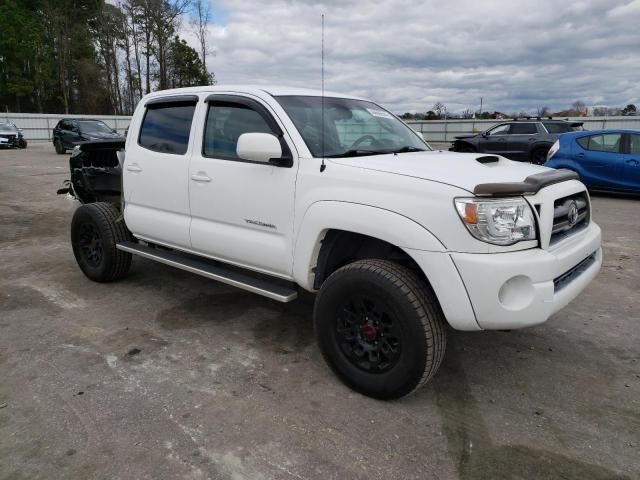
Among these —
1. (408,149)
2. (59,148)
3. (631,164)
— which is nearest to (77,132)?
(59,148)

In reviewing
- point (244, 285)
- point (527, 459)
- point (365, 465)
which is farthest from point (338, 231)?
point (527, 459)

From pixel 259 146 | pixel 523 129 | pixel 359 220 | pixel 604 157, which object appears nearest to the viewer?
pixel 359 220

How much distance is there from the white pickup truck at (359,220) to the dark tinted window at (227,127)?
0.01 metres

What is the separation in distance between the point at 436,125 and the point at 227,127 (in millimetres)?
29568

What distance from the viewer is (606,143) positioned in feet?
35.1

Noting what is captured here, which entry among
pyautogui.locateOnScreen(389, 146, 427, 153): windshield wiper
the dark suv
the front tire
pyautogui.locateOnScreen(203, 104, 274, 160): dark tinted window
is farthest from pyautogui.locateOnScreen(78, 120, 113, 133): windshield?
the front tire

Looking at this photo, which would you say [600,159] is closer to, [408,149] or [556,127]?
[556,127]

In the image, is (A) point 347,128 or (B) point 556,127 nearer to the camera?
(A) point 347,128

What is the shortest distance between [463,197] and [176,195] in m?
2.47

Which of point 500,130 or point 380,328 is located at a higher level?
point 500,130

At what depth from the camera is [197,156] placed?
399 centimetres

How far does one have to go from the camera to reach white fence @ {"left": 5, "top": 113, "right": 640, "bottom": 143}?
25.4 metres

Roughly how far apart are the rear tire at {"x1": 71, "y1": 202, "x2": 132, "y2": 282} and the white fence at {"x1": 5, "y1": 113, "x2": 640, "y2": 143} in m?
21.0

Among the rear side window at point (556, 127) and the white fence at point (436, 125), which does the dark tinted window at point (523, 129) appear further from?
the white fence at point (436, 125)
